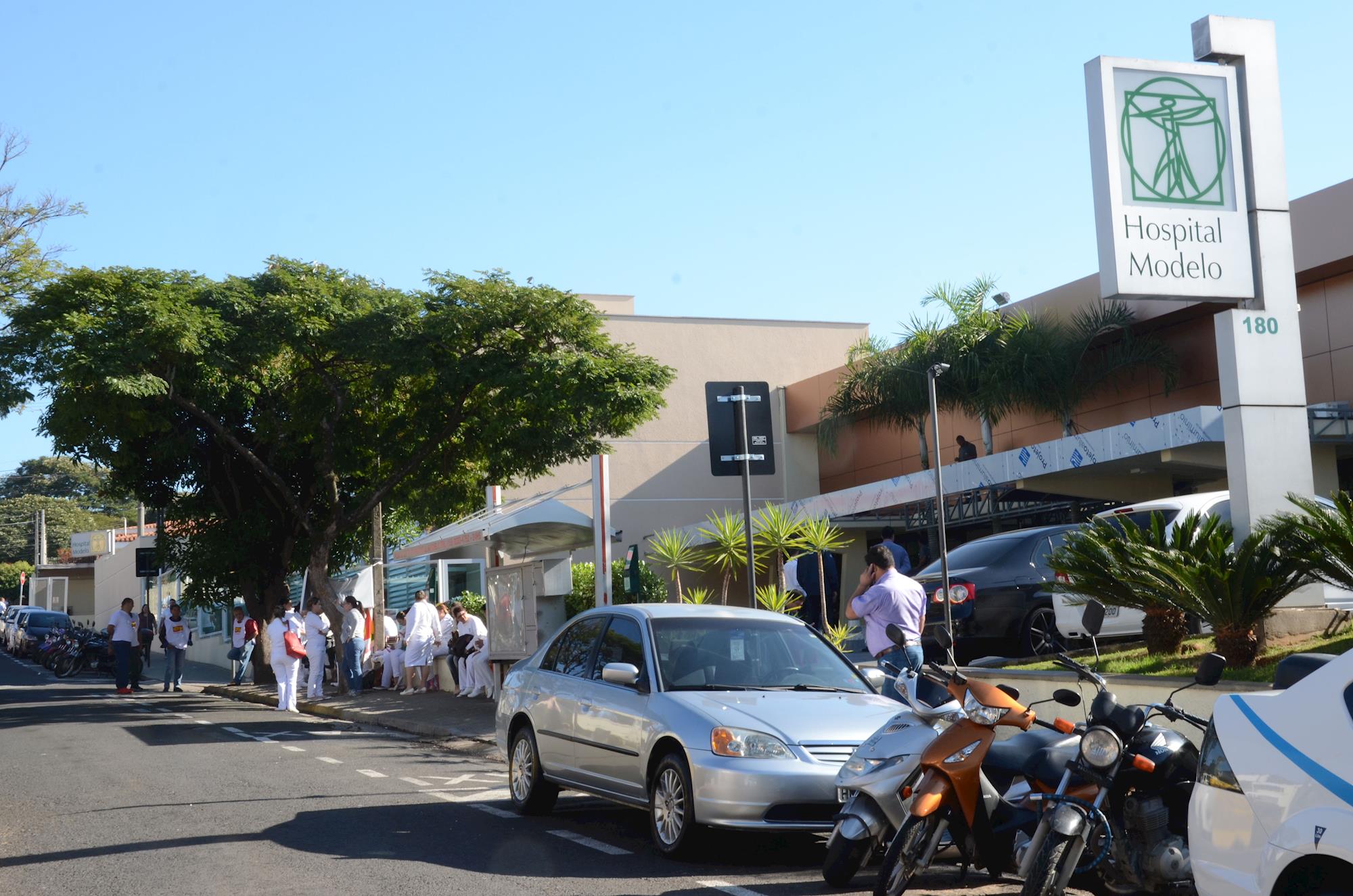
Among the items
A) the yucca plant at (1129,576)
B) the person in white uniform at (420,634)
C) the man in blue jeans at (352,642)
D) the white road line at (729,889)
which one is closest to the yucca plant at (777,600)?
the yucca plant at (1129,576)

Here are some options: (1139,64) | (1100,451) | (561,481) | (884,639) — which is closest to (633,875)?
(884,639)

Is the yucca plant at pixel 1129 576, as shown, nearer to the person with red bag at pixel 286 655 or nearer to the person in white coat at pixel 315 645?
the person with red bag at pixel 286 655

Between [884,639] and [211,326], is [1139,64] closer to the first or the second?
[884,639]

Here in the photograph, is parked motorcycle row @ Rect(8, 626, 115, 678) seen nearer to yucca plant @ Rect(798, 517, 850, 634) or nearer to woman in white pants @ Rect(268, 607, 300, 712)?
woman in white pants @ Rect(268, 607, 300, 712)

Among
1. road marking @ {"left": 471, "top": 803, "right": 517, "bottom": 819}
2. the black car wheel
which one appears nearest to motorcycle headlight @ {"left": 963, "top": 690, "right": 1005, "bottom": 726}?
road marking @ {"left": 471, "top": 803, "right": 517, "bottom": 819}

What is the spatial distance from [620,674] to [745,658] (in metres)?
1.02

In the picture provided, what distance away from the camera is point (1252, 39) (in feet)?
38.0

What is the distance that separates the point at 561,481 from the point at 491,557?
1855 cm

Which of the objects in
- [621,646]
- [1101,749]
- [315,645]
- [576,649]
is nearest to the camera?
[1101,749]

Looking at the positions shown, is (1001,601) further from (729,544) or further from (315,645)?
(315,645)

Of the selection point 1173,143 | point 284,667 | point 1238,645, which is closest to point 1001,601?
point 1238,645

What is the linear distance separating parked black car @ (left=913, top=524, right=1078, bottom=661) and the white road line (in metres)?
8.02

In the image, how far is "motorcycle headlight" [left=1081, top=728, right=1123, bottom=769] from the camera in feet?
19.3

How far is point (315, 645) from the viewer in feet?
76.6
